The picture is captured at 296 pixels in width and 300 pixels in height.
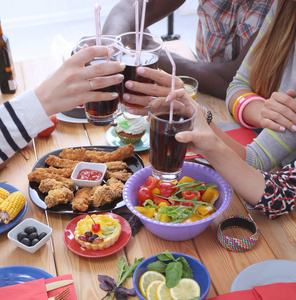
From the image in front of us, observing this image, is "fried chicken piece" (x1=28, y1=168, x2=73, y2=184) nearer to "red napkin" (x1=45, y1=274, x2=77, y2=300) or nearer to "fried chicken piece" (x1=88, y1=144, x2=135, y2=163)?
"fried chicken piece" (x1=88, y1=144, x2=135, y2=163)

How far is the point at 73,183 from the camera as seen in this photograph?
144 centimetres

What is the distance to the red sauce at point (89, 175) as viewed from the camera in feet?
4.83

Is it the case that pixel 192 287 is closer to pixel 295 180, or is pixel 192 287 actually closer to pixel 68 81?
pixel 295 180

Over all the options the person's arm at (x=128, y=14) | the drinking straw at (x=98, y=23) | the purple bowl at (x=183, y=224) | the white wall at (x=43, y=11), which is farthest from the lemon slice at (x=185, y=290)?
the white wall at (x=43, y=11)

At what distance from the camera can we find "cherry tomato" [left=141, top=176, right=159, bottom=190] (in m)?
1.33

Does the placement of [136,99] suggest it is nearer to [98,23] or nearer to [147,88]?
[147,88]

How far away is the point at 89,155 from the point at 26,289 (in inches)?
25.2

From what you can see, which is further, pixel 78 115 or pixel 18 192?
pixel 78 115

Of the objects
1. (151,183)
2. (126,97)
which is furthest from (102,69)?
(151,183)

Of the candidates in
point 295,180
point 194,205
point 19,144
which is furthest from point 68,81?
point 295,180

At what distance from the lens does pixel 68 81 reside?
1.21m

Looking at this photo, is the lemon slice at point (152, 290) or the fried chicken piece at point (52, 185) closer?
the lemon slice at point (152, 290)

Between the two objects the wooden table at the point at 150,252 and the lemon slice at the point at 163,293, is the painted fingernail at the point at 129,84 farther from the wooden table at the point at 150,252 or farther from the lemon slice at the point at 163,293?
the lemon slice at the point at 163,293

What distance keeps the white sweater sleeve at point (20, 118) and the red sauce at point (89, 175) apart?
1.00ft
